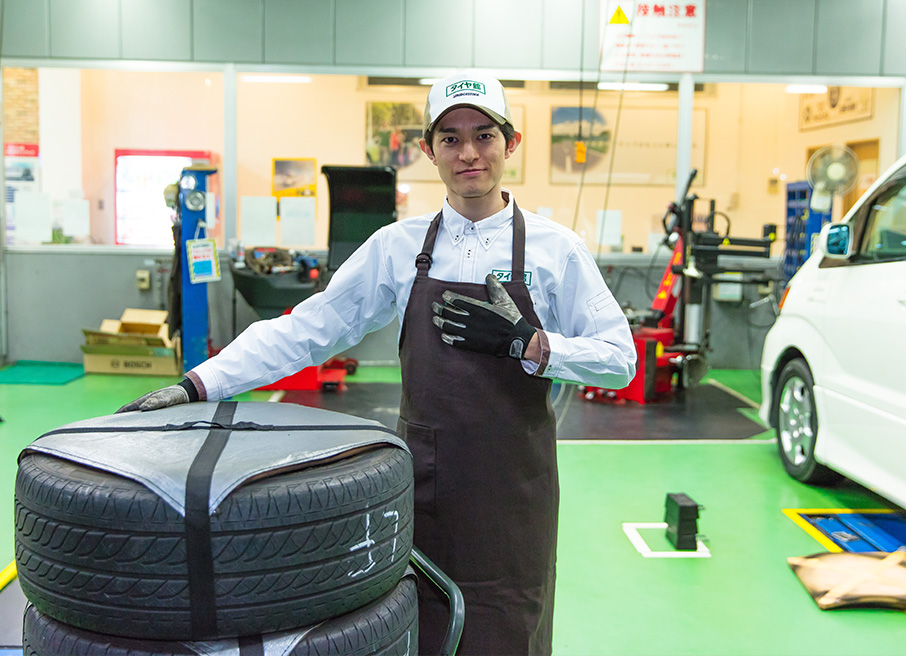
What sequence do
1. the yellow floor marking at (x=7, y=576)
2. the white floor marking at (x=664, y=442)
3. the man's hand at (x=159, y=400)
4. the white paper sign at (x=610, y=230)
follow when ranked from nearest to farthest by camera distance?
the man's hand at (x=159, y=400), the yellow floor marking at (x=7, y=576), the white floor marking at (x=664, y=442), the white paper sign at (x=610, y=230)

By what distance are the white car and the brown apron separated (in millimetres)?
2069

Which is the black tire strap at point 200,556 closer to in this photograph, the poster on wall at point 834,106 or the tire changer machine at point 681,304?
the tire changer machine at point 681,304

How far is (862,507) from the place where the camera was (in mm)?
3848

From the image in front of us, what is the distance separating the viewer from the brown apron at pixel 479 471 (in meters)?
1.68

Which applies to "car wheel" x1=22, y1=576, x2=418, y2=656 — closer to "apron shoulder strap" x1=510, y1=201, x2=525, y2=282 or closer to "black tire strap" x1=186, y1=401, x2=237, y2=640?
"black tire strap" x1=186, y1=401, x2=237, y2=640

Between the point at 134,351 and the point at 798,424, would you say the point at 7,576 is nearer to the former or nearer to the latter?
the point at 798,424

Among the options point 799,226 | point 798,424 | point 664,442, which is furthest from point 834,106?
point 798,424

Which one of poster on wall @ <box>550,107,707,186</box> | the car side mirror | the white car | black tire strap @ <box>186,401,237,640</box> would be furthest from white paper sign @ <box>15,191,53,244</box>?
black tire strap @ <box>186,401,237,640</box>

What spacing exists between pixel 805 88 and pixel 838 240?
495 centimetres

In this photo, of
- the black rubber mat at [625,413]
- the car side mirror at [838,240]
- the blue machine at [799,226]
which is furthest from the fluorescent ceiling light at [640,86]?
the car side mirror at [838,240]

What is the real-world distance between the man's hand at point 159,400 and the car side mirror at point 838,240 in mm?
3061

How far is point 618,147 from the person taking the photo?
27.8ft

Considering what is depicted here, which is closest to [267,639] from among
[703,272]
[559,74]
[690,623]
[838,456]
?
[690,623]

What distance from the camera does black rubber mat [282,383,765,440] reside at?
5.23 metres
